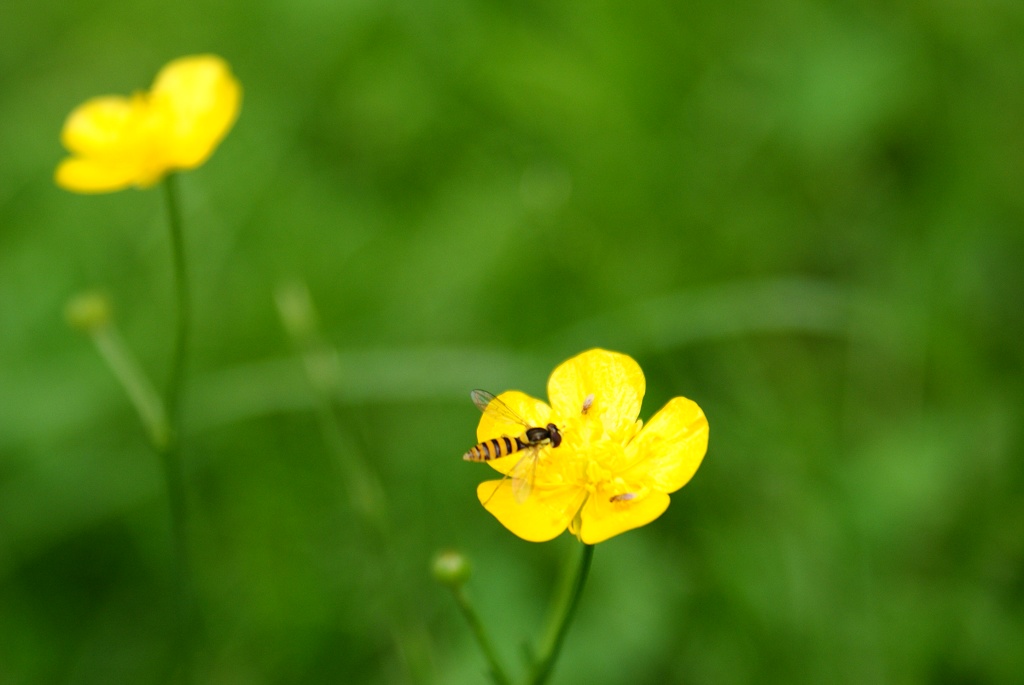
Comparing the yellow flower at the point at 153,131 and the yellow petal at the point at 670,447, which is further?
the yellow flower at the point at 153,131

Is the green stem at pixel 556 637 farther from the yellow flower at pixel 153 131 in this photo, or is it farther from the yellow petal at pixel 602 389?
the yellow flower at pixel 153 131

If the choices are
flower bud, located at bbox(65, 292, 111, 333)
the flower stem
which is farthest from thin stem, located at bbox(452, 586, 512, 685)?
flower bud, located at bbox(65, 292, 111, 333)

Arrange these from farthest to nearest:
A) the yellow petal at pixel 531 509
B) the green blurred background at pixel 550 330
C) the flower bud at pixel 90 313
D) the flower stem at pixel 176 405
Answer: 1. the green blurred background at pixel 550 330
2. the flower bud at pixel 90 313
3. the flower stem at pixel 176 405
4. the yellow petal at pixel 531 509

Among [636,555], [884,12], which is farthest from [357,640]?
[884,12]

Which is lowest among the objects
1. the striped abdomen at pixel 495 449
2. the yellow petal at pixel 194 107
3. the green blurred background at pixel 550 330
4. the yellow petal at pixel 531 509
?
the green blurred background at pixel 550 330

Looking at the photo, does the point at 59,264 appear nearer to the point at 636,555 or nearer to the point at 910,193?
the point at 636,555

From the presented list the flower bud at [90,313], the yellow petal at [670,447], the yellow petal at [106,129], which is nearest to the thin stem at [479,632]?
the yellow petal at [670,447]

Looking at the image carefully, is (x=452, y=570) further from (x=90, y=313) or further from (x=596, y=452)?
(x=90, y=313)

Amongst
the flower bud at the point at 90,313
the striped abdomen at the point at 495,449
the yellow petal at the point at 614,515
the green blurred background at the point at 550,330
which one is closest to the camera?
the yellow petal at the point at 614,515
